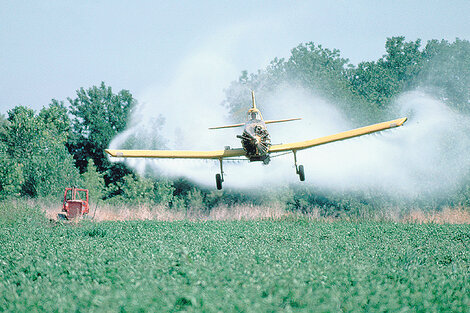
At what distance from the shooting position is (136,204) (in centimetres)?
4216

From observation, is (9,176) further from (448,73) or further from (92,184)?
(448,73)

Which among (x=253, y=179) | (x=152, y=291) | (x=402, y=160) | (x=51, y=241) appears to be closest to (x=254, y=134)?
(x=51, y=241)

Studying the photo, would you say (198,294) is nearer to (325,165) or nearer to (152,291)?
(152,291)

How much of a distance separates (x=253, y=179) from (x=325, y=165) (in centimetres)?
599

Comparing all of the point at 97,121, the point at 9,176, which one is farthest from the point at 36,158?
the point at 97,121

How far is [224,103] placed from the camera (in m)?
52.7

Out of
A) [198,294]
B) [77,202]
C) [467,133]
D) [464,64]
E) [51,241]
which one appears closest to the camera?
[198,294]

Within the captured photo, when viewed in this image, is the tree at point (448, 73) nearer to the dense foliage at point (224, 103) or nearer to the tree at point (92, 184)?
the dense foliage at point (224, 103)

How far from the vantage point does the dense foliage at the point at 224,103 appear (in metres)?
39.5

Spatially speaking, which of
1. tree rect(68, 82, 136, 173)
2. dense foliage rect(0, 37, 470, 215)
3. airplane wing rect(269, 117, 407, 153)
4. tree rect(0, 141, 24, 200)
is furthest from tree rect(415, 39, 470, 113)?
tree rect(0, 141, 24, 200)

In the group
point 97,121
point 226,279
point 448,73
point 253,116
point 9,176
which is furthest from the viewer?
point 448,73

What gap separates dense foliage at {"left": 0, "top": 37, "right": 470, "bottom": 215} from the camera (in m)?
39.5

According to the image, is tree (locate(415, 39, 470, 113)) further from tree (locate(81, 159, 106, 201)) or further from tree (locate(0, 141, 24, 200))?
tree (locate(0, 141, 24, 200))

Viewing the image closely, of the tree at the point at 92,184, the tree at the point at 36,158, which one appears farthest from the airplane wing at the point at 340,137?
the tree at the point at 92,184
